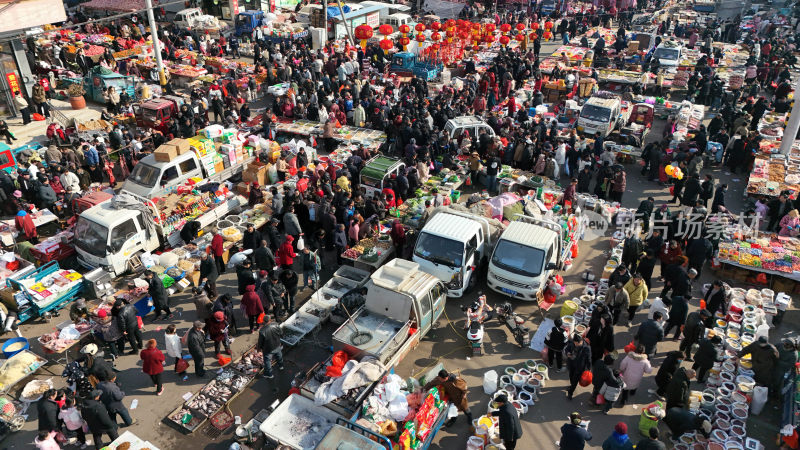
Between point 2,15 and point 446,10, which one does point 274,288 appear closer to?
point 2,15

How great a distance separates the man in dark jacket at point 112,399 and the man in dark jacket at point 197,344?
5.33 ft

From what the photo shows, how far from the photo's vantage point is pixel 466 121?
22.4 meters

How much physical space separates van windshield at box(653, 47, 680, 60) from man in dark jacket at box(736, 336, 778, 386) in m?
24.0

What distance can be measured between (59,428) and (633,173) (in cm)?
1995

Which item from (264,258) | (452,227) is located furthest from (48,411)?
(452,227)

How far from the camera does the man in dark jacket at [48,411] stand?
407 inches

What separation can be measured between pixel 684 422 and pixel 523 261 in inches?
205

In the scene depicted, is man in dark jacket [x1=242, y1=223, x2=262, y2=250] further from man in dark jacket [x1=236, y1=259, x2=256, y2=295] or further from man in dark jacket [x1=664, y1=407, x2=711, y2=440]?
man in dark jacket [x1=664, y1=407, x2=711, y2=440]

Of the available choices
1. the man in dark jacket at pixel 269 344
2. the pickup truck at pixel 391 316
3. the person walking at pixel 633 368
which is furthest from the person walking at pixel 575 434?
the man in dark jacket at pixel 269 344

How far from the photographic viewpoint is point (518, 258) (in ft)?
47.5

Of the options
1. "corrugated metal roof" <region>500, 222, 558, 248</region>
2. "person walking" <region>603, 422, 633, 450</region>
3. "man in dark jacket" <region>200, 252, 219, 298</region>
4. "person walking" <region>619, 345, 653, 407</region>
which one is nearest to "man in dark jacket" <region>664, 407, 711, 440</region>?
"person walking" <region>619, 345, 653, 407</region>

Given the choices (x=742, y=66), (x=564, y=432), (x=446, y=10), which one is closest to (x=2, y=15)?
(x=564, y=432)

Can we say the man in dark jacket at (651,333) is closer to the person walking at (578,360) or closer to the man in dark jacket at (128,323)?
the person walking at (578,360)

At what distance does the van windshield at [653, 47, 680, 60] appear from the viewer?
104 feet
